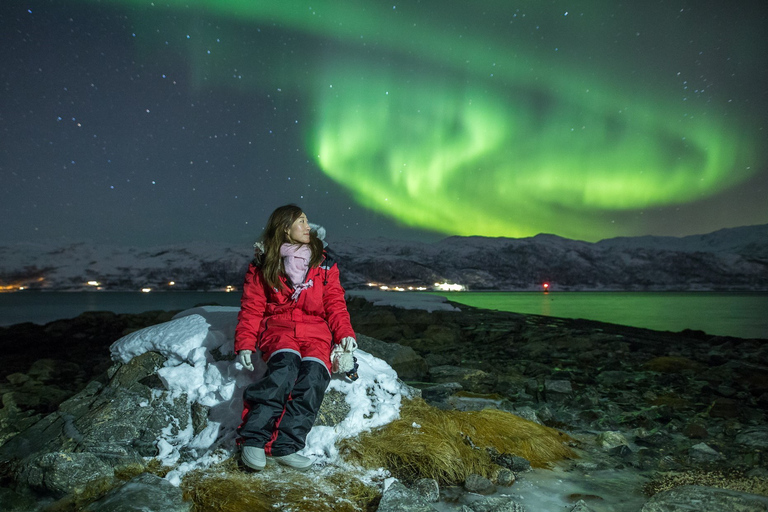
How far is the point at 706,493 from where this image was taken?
3344 millimetres

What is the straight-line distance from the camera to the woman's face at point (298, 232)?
172 inches

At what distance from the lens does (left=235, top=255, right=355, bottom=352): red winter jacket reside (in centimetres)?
414

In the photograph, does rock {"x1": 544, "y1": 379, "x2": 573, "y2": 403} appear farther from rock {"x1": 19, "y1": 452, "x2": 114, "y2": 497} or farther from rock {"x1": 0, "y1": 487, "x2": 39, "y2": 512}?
rock {"x1": 0, "y1": 487, "x2": 39, "y2": 512}

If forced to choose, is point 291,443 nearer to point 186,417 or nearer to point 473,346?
point 186,417

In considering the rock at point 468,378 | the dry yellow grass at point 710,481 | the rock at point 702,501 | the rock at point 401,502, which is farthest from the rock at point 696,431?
the rock at point 401,502

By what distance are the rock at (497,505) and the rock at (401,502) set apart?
18.9 inches

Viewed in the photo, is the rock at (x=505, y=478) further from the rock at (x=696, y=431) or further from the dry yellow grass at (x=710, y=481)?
the rock at (x=696, y=431)

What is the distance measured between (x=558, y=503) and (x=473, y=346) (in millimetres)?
10794

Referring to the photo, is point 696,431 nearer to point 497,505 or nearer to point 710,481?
point 710,481

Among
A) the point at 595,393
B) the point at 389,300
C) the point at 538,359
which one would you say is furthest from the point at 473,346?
the point at 389,300

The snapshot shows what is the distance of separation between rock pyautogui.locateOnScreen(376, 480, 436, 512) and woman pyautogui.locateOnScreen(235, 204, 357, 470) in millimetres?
777

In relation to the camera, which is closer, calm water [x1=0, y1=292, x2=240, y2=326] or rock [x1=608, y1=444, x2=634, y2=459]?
rock [x1=608, y1=444, x2=634, y2=459]

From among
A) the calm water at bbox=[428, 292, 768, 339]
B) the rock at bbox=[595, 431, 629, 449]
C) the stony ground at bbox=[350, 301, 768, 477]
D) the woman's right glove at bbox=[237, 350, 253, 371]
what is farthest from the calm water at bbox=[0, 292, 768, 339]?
the woman's right glove at bbox=[237, 350, 253, 371]

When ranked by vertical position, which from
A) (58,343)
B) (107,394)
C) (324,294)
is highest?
(324,294)
